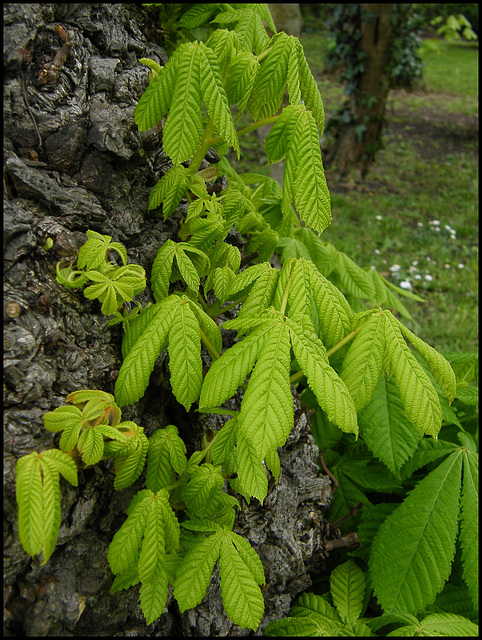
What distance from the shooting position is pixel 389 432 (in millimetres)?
1681

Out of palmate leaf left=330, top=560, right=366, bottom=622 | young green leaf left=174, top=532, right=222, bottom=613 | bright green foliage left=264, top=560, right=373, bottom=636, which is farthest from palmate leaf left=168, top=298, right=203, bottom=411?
palmate leaf left=330, top=560, right=366, bottom=622

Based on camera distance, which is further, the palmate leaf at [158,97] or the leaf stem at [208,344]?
the leaf stem at [208,344]

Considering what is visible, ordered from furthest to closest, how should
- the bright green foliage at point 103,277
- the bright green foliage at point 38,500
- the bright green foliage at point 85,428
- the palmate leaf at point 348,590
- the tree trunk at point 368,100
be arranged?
the tree trunk at point 368,100 < the palmate leaf at point 348,590 < the bright green foliage at point 103,277 < the bright green foliage at point 85,428 < the bright green foliage at point 38,500

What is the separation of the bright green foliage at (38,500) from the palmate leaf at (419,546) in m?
1.03

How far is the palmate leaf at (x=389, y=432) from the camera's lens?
164 centimetres

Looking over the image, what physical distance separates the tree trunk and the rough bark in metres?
5.59

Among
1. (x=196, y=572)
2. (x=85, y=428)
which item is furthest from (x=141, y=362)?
(x=196, y=572)

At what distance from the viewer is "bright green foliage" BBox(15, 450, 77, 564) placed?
3.25 feet

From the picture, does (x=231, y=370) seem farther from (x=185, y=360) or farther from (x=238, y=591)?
(x=238, y=591)

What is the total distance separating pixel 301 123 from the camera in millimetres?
1325

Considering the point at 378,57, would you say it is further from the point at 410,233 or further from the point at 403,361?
the point at 403,361

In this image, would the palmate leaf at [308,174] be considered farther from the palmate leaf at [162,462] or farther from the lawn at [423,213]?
the lawn at [423,213]

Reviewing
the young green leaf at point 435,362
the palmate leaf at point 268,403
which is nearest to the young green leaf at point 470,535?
the young green leaf at point 435,362

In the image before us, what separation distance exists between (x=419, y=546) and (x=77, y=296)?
1236mm
